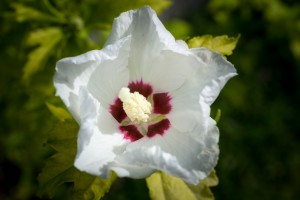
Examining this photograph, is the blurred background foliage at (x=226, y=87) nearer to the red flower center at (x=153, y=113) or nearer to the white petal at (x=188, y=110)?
the red flower center at (x=153, y=113)

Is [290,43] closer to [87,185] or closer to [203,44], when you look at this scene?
[203,44]

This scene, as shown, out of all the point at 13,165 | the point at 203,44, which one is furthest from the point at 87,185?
the point at 13,165

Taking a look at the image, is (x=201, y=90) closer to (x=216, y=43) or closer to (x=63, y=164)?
(x=216, y=43)

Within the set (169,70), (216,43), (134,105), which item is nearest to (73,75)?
(134,105)

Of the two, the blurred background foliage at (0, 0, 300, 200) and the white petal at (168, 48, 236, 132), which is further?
the blurred background foliage at (0, 0, 300, 200)

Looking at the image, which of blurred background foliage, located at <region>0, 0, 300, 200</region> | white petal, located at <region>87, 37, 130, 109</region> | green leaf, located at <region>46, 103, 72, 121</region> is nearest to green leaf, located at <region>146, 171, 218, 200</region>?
white petal, located at <region>87, 37, 130, 109</region>

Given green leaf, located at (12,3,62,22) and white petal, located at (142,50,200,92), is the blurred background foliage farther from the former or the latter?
white petal, located at (142,50,200,92)

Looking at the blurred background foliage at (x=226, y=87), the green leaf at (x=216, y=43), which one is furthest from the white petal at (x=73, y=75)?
the blurred background foliage at (x=226, y=87)
